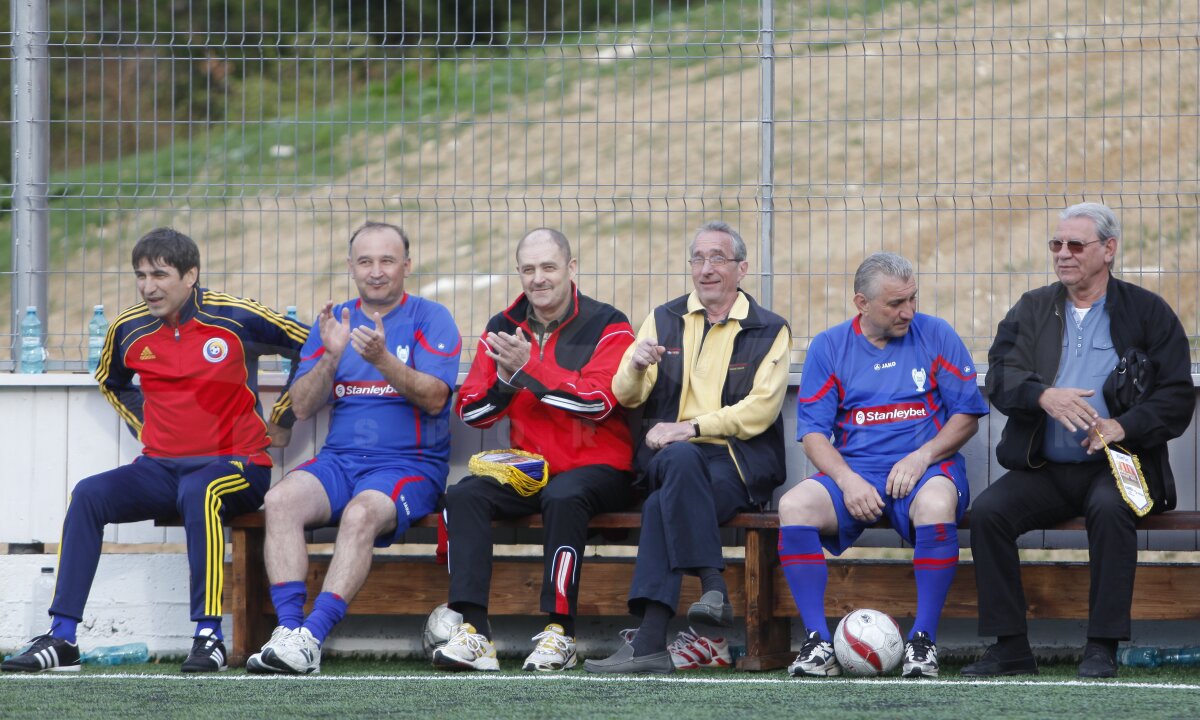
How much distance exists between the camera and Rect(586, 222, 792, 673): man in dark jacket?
5016mm

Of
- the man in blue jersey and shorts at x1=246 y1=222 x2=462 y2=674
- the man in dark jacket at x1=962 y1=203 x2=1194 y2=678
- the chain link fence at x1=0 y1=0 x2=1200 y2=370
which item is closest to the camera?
the man in dark jacket at x1=962 y1=203 x2=1194 y2=678

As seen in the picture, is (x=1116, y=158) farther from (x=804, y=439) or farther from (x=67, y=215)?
(x=67, y=215)

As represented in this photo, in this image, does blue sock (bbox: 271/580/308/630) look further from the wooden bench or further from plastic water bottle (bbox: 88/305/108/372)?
plastic water bottle (bbox: 88/305/108/372)

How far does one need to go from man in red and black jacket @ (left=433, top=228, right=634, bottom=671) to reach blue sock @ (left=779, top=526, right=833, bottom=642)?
0.68 meters

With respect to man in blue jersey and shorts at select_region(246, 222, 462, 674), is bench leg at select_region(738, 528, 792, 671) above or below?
below

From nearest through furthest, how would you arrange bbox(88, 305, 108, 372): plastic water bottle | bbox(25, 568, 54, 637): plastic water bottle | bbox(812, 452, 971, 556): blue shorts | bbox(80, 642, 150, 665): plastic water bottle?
bbox(812, 452, 971, 556): blue shorts, bbox(80, 642, 150, 665): plastic water bottle, bbox(25, 568, 54, 637): plastic water bottle, bbox(88, 305, 108, 372): plastic water bottle

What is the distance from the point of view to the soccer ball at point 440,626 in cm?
526

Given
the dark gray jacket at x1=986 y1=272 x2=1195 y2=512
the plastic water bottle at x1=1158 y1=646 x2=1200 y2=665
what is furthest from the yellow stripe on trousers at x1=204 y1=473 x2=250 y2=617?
the plastic water bottle at x1=1158 y1=646 x2=1200 y2=665

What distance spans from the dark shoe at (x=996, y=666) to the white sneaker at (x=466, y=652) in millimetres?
1520

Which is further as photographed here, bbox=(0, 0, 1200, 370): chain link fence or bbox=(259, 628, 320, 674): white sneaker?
bbox=(0, 0, 1200, 370): chain link fence

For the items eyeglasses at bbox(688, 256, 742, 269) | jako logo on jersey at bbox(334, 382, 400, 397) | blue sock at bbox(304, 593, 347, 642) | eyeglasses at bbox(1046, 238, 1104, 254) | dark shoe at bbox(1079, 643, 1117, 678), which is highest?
eyeglasses at bbox(688, 256, 742, 269)

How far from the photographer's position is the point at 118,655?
231 inches

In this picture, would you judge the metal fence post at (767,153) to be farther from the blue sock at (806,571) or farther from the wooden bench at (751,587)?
the blue sock at (806,571)

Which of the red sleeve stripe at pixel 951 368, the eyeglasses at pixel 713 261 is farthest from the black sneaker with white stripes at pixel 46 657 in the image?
the red sleeve stripe at pixel 951 368
